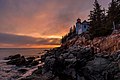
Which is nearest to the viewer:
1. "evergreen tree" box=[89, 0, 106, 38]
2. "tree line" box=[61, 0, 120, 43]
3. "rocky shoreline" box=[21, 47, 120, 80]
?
"rocky shoreline" box=[21, 47, 120, 80]

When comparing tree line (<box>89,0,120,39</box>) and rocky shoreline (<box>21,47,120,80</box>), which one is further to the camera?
tree line (<box>89,0,120,39</box>)

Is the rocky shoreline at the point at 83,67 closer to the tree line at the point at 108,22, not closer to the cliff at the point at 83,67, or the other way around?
the cliff at the point at 83,67

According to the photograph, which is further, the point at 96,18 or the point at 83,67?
the point at 96,18

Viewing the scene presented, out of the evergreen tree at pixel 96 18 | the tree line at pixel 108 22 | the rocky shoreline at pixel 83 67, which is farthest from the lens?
the evergreen tree at pixel 96 18

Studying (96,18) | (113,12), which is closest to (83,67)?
(113,12)

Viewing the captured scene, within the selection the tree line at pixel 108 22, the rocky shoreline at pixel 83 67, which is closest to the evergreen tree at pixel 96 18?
the tree line at pixel 108 22

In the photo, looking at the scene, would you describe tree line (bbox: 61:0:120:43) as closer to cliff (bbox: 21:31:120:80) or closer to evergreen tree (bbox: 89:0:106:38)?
evergreen tree (bbox: 89:0:106:38)

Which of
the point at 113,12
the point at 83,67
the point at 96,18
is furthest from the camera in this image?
the point at 96,18

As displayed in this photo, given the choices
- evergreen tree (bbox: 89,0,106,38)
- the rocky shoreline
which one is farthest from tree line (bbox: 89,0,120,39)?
the rocky shoreline

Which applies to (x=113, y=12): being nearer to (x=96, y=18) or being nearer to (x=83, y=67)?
(x=96, y=18)

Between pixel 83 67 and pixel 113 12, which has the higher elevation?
pixel 113 12

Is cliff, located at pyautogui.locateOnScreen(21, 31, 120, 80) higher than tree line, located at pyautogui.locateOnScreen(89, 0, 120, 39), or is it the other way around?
tree line, located at pyautogui.locateOnScreen(89, 0, 120, 39)

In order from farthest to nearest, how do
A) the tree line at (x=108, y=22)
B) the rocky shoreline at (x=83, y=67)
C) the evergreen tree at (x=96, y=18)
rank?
the evergreen tree at (x=96, y=18) → the tree line at (x=108, y=22) → the rocky shoreline at (x=83, y=67)

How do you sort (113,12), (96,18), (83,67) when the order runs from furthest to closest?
(96,18)
(113,12)
(83,67)
